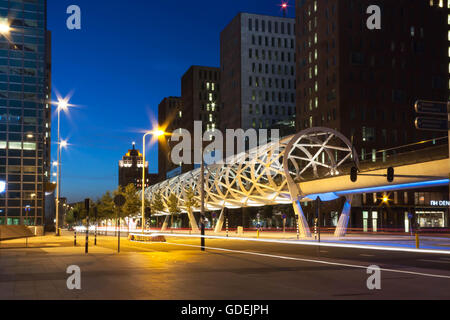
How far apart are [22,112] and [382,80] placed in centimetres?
5645

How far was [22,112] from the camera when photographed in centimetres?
7581

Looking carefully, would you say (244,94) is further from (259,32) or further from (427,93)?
(427,93)

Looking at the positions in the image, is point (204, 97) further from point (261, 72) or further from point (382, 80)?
point (382, 80)

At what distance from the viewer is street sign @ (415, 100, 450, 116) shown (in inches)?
543

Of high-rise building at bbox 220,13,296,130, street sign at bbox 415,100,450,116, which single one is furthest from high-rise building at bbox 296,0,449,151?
street sign at bbox 415,100,450,116

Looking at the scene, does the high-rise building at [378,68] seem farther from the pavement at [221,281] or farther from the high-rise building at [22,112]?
the pavement at [221,281]

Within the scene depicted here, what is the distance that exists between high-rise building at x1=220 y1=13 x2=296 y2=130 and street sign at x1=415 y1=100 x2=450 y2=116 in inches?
4653

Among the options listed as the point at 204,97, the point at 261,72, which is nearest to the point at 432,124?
the point at 261,72

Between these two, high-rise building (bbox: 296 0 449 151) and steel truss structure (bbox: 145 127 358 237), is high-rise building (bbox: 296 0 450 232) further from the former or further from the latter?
steel truss structure (bbox: 145 127 358 237)

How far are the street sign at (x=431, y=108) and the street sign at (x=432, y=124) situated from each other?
0.59 ft

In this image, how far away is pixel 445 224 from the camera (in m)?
87.9

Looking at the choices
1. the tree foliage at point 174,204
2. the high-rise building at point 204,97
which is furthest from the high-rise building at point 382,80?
the high-rise building at point 204,97

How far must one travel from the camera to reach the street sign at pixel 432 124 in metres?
13.6
